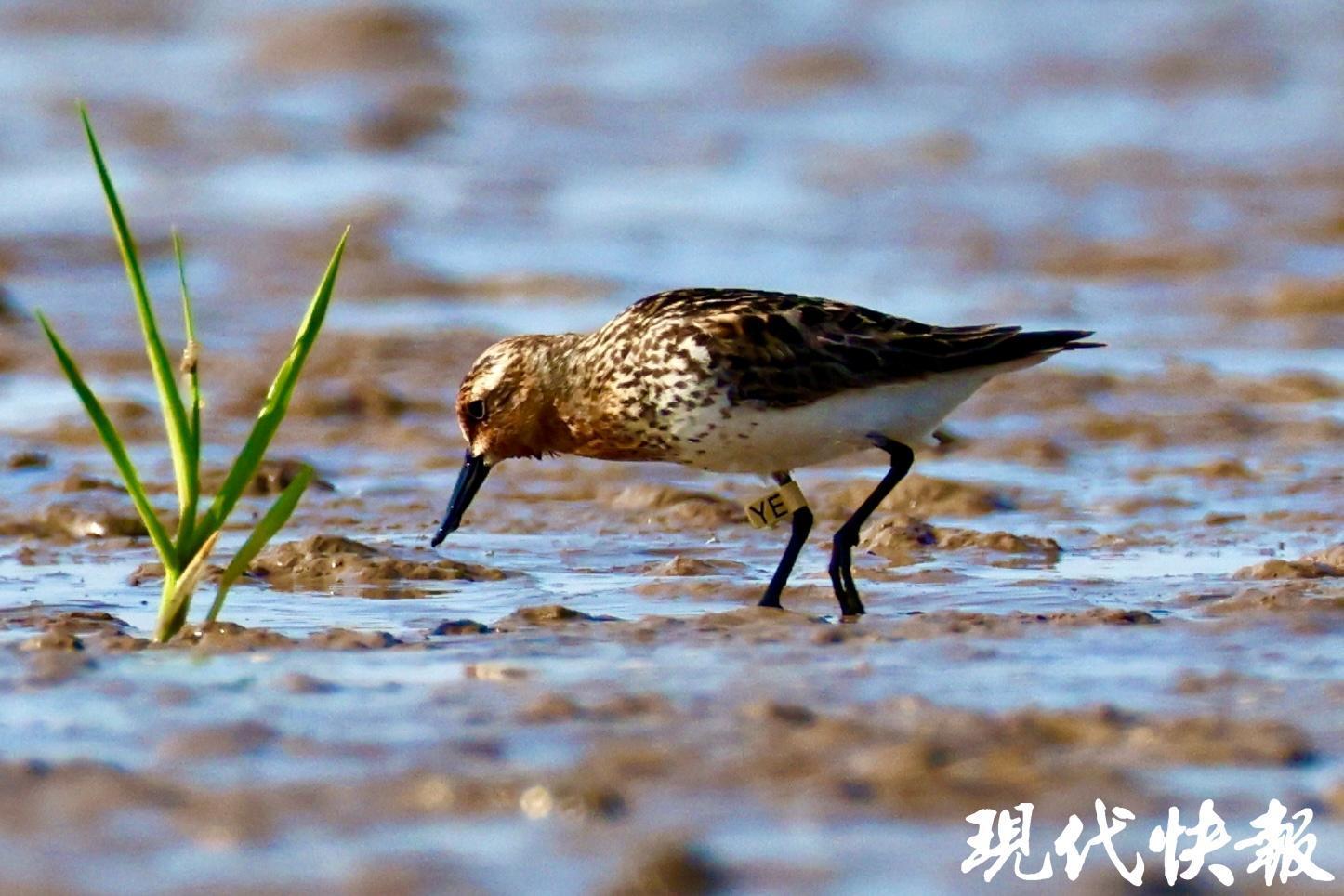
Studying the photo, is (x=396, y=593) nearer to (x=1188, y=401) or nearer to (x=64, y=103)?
(x=1188, y=401)

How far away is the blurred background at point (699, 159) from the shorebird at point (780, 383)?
462cm

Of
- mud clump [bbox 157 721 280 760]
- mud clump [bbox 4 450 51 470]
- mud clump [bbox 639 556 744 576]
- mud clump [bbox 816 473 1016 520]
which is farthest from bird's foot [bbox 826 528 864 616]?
mud clump [bbox 4 450 51 470]

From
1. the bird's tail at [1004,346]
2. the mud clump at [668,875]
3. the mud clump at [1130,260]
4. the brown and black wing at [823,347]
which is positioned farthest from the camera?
the mud clump at [1130,260]

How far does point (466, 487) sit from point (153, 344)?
184 centimetres

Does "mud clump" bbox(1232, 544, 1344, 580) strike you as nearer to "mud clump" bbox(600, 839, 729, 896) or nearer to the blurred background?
"mud clump" bbox(600, 839, 729, 896)

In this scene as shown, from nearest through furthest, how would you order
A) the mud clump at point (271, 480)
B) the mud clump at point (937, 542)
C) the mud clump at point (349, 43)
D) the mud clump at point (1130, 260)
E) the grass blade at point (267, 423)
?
the grass blade at point (267, 423), the mud clump at point (937, 542), the mud clump at point (271, 480), the mud clump at point (1130, 260), the mud clump at point (349, 43)

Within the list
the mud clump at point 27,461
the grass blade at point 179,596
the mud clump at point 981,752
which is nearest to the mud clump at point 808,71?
the mud clump at point 27,461

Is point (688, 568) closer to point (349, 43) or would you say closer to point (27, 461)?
point (27, 461)

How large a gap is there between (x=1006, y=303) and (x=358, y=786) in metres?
8.67

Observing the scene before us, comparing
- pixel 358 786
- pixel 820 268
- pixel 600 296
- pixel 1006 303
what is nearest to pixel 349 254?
pixel 600 296

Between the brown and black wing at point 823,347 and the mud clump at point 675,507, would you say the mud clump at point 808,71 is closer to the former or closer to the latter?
the mud clump at point 675,507

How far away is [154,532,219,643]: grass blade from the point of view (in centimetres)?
607

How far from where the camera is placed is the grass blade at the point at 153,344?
5938mm

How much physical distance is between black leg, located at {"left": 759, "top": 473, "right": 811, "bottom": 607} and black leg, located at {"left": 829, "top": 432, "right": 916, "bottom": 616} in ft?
0.46
